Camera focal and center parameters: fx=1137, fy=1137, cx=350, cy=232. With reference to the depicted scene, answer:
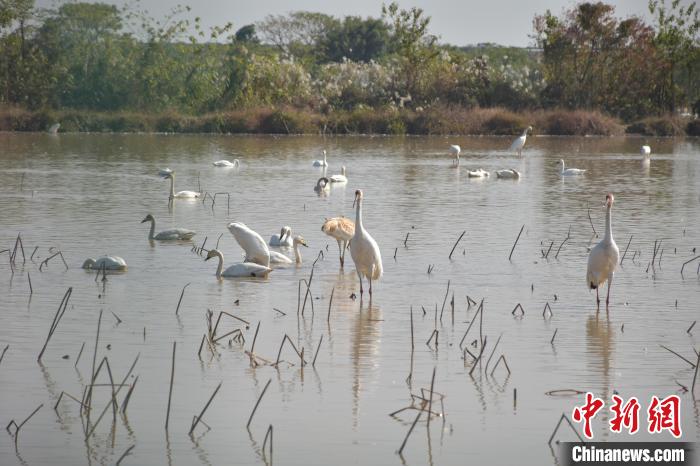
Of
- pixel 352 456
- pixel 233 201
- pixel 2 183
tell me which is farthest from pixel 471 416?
pixel 2 183

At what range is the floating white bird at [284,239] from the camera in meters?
13.2

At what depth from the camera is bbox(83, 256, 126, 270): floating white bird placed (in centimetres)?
1124

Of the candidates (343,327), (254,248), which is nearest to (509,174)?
(254,248)

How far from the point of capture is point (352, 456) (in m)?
6.19

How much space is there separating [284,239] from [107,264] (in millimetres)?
2530

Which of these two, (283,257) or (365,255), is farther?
(283,257)

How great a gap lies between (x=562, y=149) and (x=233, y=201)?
17897 mm

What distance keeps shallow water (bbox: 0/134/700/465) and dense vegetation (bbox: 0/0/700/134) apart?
73.1 feet

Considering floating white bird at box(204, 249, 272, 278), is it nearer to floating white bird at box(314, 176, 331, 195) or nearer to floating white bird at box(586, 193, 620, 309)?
floating white bird at box(586, 193, 620, 309)

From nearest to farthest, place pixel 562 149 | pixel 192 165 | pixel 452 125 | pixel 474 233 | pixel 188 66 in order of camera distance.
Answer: pixel 474 233
pixel 192 165
pixel 562 149
pixel 452 125
pixel 188 66

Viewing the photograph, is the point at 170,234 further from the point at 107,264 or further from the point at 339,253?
the point at 107,264

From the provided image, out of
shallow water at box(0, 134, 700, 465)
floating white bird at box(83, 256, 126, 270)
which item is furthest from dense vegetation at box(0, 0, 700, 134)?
floating white bird at box(83, 256, 126, 270)

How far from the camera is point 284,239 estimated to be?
13.2 meters

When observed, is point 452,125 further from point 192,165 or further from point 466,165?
point 192,165
